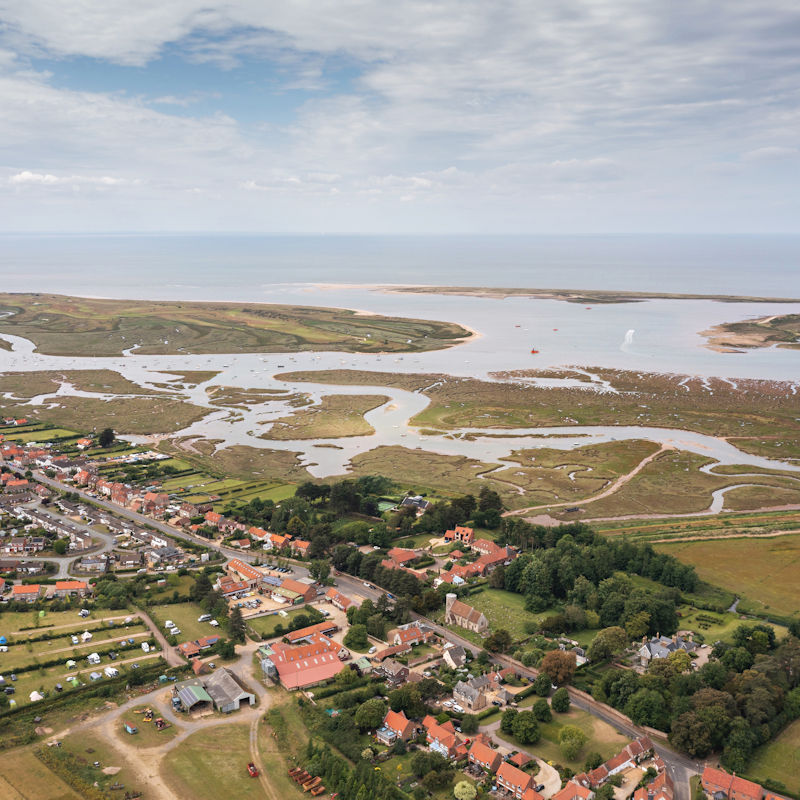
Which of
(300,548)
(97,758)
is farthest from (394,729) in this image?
(300,548)

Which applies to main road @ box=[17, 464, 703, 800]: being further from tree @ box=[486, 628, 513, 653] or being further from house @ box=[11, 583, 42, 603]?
house @ box=[11, 583, 42, 603]

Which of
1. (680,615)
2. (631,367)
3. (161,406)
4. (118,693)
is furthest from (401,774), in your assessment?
(631,367)

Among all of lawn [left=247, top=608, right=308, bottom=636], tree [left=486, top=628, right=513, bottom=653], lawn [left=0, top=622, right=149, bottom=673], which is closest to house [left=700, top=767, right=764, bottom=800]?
tree [left=486, top=628, right=513, bottom=653]

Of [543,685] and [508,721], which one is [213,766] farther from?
[543,685]

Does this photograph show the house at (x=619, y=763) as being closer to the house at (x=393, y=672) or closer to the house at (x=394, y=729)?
the house at (x=394, y=729)

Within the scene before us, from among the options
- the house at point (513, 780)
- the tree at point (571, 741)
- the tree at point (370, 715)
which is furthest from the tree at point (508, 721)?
the tree at point (370, 715)
